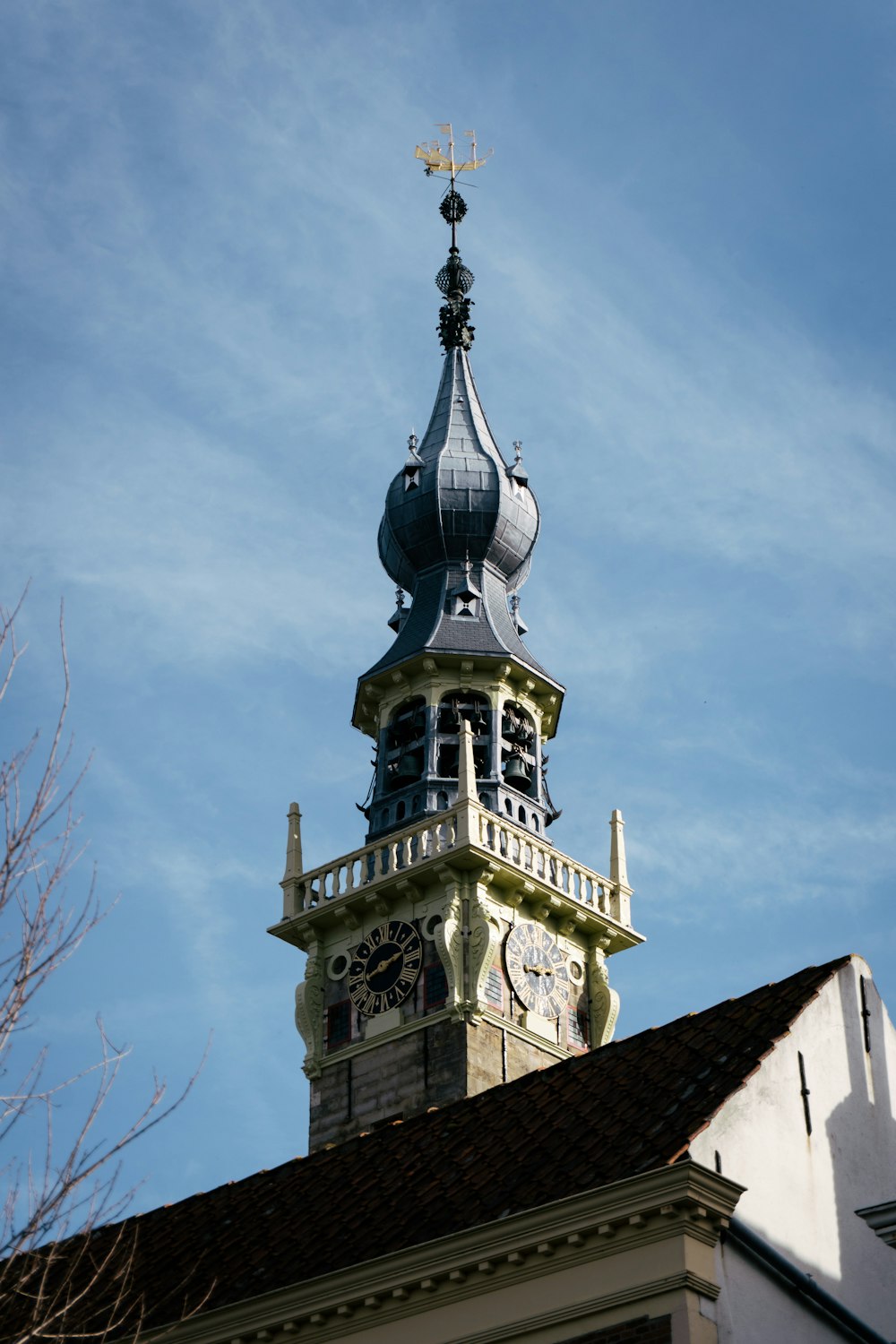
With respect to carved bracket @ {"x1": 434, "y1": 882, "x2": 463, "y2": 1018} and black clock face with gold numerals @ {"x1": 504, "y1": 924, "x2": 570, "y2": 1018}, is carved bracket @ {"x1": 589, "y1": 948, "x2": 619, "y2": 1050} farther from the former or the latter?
carved bracket @ {"x1": 434, "y1": 882, "x2": 463, "y2": 1018}

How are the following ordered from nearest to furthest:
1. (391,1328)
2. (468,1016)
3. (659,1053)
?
(391,1328) < (659,1053) < (468,1016)

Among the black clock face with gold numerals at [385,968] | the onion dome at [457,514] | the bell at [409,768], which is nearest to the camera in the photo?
the black clock face with gold numerals at [385,968]

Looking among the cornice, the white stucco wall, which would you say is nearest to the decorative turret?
the white stucco wall

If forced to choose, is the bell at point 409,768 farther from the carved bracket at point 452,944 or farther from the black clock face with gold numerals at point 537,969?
the black clock face with gold numerals at point 537,969

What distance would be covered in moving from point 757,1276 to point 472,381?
3834 cm

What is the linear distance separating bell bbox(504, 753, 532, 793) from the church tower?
39 millimetres

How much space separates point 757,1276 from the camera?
65.6 feet

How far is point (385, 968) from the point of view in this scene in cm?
4278

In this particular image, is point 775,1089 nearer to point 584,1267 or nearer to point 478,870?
point 584,1267

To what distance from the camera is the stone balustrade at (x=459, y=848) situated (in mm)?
42844

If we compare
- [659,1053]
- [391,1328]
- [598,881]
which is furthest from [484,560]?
[391,1328]

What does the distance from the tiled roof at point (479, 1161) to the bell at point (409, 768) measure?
20.5 meters

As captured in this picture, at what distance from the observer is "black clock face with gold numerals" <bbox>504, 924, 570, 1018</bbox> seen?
4225cm

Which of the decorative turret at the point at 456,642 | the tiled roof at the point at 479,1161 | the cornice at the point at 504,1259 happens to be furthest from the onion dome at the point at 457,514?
the cornice at the point at 504,1259
